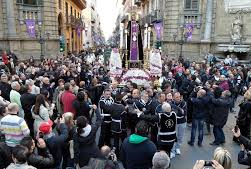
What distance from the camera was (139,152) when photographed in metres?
4.39

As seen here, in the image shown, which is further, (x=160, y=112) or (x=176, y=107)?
(x=176, y=107)

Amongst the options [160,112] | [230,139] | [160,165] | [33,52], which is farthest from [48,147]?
[33,52]

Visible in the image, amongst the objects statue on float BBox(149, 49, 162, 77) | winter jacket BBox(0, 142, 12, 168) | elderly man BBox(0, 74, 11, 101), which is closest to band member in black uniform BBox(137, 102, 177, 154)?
winter jacket BBox(0, 142, 12, 168)

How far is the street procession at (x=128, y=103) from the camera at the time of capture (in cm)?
447

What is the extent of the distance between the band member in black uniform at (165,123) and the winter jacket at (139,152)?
5.43 ft

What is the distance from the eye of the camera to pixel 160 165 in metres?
3.72

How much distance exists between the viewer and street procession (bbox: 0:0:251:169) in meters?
4.47

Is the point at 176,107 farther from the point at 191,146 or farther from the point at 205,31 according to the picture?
the point at 205,31

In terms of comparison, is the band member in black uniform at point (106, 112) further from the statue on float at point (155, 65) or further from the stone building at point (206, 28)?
the stone building at point (206, 28)

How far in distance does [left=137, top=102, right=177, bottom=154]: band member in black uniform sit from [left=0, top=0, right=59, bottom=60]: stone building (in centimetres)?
1787

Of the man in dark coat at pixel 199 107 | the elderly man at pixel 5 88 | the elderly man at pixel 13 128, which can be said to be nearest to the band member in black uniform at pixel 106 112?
the elderly man at pixel 13 128

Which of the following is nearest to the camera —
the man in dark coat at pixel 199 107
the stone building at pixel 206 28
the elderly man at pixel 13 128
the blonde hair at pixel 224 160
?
the blonde hair at pixel 224 160

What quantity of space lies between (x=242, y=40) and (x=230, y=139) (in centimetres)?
1758

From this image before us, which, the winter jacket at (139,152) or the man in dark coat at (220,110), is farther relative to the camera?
the man in dark coat at (220,110)
